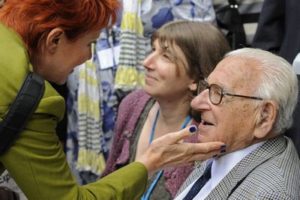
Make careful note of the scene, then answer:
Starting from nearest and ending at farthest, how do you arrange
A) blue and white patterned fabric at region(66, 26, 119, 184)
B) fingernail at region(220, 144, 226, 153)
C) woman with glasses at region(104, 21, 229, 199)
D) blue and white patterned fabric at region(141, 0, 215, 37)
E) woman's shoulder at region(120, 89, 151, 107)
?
fingernail at region(220, 144, 226, 153) < woman with glasses at region(104, 21, 229, 199) < woman's shoulder at region(120, 89, 151, 107) < blue and white patterned fabric at region(141, 0, 215, 37) < blue and white patterned fabric at region(66, 26, 119, 184)

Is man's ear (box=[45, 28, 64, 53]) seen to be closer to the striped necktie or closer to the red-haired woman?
the red-haired woman

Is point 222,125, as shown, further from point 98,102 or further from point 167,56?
point 98,102

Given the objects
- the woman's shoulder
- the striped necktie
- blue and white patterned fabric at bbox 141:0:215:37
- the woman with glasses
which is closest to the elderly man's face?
the striped necktie

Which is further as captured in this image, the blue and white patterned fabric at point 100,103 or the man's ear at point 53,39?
the blue and white patterned fabric at point 100,103

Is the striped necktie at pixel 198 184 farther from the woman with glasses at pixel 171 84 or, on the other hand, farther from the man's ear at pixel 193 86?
the man's ear at pixel 193 86

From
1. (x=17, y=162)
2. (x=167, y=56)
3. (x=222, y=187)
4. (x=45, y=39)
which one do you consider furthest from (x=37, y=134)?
(x=167, y=56)

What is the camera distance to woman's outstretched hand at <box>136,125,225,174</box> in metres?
1.80

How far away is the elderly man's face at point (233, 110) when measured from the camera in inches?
74.0

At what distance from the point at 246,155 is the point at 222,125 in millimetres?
134

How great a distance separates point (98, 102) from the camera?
10.9 feet

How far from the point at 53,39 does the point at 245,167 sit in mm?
759

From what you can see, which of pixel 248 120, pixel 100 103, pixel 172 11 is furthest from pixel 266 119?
pixel 100 103

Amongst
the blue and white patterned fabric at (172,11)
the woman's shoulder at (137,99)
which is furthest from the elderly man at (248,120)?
the blue and white patterned fabric at (172,11)

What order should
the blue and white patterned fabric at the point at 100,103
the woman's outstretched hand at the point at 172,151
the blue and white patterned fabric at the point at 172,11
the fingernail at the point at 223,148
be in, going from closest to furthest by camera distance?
the woman's outstretched hand at the point at 172,151
the fingernail at the point at 223,148
the blue and white patterned fabric at the point at 172,11
the blue and white patterned fabric at the point at 100,103
